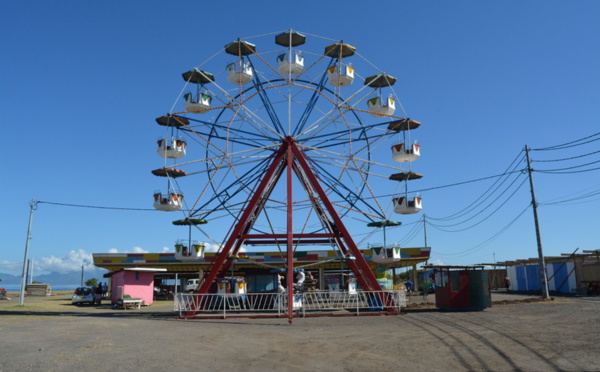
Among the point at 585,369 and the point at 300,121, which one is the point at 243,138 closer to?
the point at 300,121

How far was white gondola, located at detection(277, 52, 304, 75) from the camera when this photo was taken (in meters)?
24.2

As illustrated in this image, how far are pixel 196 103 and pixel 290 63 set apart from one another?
524 cm

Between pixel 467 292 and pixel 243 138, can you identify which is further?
pixel 243 138

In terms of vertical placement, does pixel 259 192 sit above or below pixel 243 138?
below

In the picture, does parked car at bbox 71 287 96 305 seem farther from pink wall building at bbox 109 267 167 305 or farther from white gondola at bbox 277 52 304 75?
white gondola at bbox 277 52 304 75

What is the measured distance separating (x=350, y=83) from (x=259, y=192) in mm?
7973

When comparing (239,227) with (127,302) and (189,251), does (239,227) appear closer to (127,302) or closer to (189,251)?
(189,251)

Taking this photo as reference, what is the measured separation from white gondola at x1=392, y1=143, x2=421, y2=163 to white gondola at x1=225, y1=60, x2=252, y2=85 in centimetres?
864

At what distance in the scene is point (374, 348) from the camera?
11.8 metres

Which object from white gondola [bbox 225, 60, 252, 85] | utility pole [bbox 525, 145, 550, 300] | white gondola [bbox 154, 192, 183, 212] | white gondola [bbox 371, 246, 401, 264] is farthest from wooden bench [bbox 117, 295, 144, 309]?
utility pole [bbox 525, 145, 550, 300]

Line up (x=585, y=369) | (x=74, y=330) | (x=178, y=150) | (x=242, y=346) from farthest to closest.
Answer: (x=178, y=150), (x=74, y=330), (x=242, y=346), (x=585, y=369)

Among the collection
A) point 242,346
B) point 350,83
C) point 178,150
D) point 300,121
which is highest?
point 350,83

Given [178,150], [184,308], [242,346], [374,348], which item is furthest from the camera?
[178,150]

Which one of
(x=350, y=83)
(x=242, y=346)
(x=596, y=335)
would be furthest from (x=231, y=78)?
(x=596, y=335)
